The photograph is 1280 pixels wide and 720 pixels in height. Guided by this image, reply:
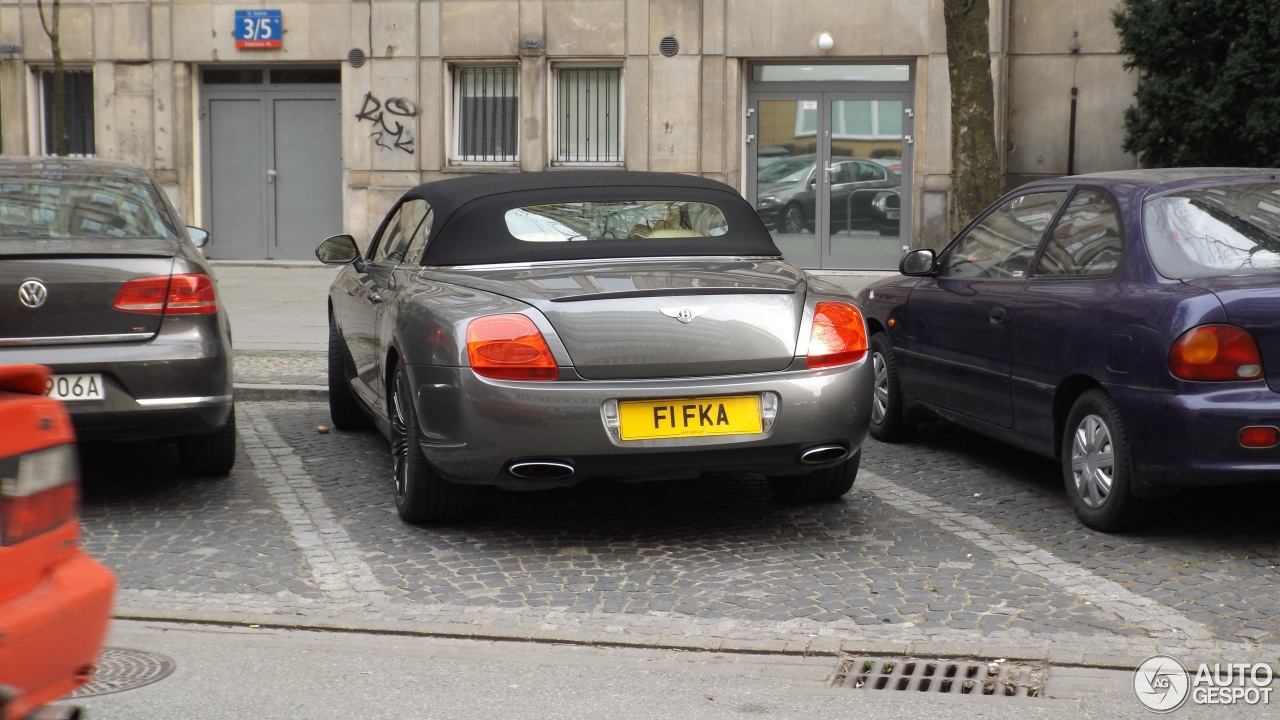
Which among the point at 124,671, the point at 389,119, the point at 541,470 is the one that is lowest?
the point at 124,671

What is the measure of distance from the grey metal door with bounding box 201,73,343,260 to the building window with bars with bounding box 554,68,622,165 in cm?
322

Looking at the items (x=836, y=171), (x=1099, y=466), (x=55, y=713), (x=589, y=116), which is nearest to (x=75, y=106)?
(x=589, y=116)

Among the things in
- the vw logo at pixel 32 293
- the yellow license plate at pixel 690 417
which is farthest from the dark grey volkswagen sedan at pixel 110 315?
the yellow license plate at pixel 690 417

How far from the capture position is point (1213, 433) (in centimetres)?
546

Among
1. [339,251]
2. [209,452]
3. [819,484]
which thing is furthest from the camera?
[339,251]

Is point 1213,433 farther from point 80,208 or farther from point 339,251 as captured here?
point 80,208

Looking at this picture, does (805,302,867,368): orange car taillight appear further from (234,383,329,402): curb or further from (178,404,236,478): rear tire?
(234,383,329,402): curb

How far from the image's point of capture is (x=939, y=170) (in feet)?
63.0

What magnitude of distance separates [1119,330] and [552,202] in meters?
2.48

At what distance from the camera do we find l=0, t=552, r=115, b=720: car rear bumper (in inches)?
114

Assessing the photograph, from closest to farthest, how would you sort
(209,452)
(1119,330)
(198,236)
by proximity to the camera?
(1119,330) < (209,452) < (198,236)

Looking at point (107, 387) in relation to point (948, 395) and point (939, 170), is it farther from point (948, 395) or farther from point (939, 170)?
point (939, 170)

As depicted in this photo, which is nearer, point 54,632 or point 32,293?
point 54,632

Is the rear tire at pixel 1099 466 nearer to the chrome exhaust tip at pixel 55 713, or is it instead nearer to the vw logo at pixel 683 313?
the vw logo at pixel 683 313
